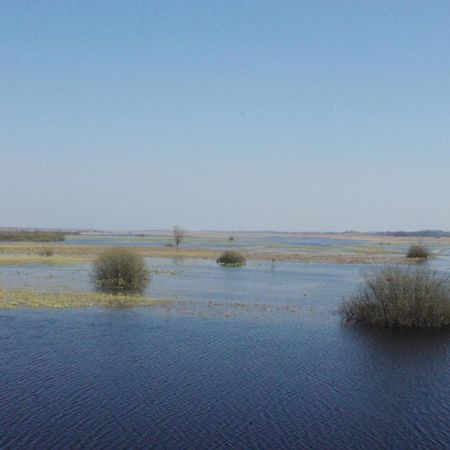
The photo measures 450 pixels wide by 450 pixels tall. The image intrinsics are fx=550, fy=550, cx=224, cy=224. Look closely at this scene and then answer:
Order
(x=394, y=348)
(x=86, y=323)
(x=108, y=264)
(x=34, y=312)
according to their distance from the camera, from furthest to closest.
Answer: (x=108, y=264) → (x=34, y=312) → (x=86, y=323) → (x=394, y=348)

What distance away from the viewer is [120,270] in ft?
158

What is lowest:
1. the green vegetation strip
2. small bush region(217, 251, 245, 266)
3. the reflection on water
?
the reflection on water

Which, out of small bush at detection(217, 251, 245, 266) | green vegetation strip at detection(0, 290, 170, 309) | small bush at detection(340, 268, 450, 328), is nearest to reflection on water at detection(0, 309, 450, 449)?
small bush at detection(340, 268, 450, 328)

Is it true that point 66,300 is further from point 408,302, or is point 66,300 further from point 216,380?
point 408,302

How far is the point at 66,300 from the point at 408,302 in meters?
21.4

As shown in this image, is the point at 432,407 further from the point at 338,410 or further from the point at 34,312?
the point at 34,312

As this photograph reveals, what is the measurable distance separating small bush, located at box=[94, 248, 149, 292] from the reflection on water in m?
17.6

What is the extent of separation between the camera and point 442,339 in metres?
27.5

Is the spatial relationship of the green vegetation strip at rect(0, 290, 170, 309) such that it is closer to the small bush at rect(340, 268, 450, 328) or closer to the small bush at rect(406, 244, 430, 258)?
the small bush at rect(340, 268, 450, 328)

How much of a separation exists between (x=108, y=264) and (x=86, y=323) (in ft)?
63.7

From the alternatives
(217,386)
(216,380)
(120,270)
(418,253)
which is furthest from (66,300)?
(418,253)

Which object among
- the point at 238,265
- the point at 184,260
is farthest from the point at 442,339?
the point at 184,260

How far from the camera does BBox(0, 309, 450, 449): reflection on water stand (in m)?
15.2

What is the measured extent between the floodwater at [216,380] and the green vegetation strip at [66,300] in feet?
6.78
